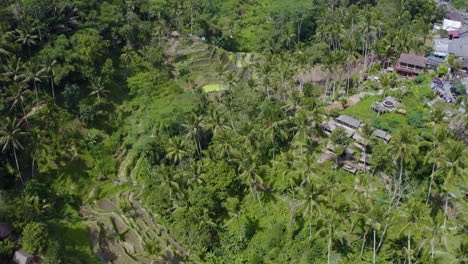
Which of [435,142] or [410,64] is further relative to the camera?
[410,64]

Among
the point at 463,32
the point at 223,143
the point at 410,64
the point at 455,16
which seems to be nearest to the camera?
the point at 223,143

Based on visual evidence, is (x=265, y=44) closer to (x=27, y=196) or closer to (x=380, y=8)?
(x=380, y=8)

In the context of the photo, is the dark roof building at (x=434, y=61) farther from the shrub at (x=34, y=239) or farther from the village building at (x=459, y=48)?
the shrub at (x=34, y=239)

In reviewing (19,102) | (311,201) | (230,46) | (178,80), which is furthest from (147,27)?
(311,201)

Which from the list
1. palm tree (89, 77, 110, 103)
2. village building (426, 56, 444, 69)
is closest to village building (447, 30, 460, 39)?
village building (426, 56, 444, 69)

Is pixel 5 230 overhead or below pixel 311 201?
below

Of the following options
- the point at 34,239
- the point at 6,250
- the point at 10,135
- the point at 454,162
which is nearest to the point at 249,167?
the point at 454,162

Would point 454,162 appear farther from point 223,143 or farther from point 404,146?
point 223,143
